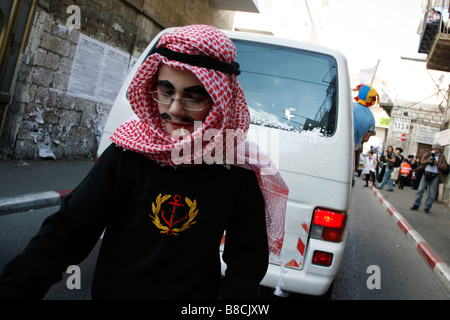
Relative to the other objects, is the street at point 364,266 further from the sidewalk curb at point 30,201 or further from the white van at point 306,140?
the white van at point 306,140

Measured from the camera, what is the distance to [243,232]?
125 cm

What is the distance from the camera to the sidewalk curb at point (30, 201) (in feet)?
12.9

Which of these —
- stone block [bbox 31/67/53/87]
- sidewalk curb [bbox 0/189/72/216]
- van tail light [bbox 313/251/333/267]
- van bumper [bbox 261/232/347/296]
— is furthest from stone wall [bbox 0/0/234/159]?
van tail light [bbox 313/251/333/267]

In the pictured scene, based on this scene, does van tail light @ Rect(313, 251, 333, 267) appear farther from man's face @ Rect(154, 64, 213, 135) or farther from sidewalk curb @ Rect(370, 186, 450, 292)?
sidewalk curb @ Rect(370, 186, 450, 292)

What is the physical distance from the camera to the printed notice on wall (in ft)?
22.6

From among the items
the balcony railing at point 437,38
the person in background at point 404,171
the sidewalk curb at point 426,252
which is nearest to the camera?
the sidewalk curb at point 426,252

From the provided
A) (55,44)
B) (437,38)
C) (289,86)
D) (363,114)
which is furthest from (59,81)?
(437,38)

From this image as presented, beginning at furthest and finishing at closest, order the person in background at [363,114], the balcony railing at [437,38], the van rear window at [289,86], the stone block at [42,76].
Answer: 1. the balcony railing at [437,38]
2. the stone block at [42,76]
3. the person in background at [363,114]
4. the van rear window at [289,86]

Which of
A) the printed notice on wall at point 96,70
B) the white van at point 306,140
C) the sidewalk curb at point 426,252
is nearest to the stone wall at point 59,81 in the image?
the printed notice on wall at point 96,70

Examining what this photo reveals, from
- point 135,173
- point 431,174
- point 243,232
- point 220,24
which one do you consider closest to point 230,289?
point 243,232

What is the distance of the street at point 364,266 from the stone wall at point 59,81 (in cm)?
236

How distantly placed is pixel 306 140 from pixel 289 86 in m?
0.49

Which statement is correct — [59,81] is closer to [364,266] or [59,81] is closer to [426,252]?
[364,266]

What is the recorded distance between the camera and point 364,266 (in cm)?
470
